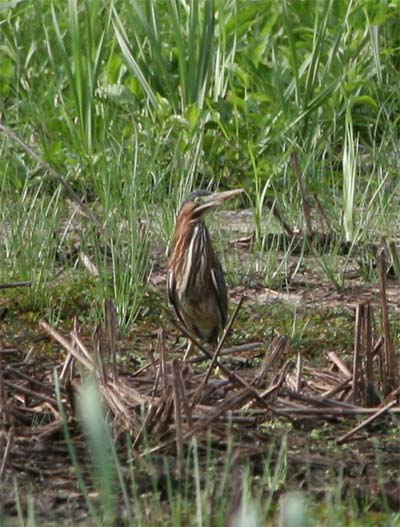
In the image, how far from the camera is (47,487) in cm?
487

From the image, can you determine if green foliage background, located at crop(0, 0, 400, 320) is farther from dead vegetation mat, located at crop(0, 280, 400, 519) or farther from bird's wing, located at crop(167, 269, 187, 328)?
dead vegetation mat, located at crop(0, 280, 400, 519)

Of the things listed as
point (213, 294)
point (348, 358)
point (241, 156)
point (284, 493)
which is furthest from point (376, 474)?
point (241, 156)

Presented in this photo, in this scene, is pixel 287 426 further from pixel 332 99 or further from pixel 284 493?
pixel 332 99

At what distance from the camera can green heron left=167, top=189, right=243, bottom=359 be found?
738 cm

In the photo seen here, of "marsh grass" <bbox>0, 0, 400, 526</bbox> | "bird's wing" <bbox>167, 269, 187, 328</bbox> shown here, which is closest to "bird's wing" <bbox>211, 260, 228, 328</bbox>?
"bird's wing" <bbox>167, 269, 187, 328</bbox>

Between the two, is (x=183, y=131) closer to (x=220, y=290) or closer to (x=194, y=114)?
(x=194, y=114)

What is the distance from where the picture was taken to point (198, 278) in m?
7.42

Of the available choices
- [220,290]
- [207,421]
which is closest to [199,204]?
[220,290]

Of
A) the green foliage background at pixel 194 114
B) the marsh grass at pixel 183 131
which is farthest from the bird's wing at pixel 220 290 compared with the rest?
the green foliage background at pixel 194 114

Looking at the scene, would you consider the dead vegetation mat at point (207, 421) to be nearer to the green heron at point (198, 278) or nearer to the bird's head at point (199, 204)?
the green heron at point (198, 278)

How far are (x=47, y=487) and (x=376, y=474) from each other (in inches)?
42.2

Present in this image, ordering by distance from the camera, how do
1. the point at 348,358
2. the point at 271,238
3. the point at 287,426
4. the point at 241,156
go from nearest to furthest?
the point at 287,426
the point at 348,358
the point at 271,238
the point at 241,156

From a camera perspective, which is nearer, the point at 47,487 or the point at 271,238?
the point at 47,487

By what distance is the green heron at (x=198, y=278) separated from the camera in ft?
24.2
